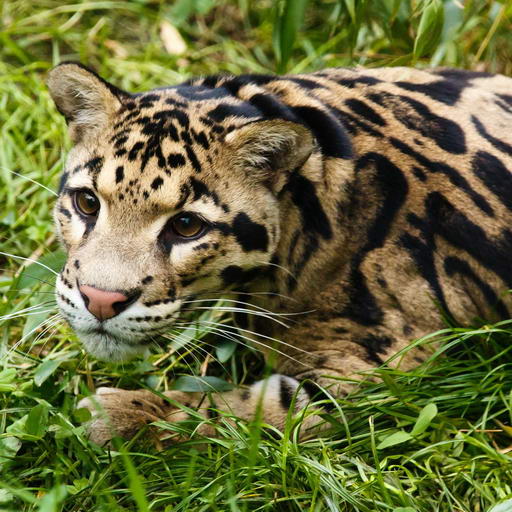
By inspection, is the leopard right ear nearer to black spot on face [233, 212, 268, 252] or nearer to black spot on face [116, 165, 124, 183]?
black spot on face [116, 165, 124, 183]

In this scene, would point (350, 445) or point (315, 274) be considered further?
point (315, 274)

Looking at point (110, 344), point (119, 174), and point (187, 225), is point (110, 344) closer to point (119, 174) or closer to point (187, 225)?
point (187, 225)

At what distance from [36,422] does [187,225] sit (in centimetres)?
113

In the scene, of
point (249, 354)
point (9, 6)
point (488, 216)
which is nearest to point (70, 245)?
point (249, 354)

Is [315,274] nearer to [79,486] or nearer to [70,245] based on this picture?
[70,245]

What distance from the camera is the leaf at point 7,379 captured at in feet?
13.8

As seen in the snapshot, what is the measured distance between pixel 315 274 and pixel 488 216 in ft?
3.07

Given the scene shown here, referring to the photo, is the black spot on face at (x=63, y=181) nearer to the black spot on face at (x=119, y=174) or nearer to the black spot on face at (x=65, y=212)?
the black spot on face at (x=65, y=212)

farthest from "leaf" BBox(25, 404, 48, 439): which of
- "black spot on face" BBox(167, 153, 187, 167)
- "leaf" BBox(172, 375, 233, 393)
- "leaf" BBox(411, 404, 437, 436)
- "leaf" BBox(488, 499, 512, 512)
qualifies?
"leaf" BBox(488, 499, 512, 512)

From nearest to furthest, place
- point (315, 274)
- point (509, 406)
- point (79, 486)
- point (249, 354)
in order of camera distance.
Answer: point (79, 486)
point (509, 406)
point (315, 274)
point (249, 354)

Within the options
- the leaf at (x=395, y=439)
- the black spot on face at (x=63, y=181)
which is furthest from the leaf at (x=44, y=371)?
the leaf at (x=395, y=439)

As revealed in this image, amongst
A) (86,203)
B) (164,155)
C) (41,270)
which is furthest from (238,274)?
(41,270)

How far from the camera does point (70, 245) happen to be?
4.05 m

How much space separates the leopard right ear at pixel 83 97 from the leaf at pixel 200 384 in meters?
1.33
